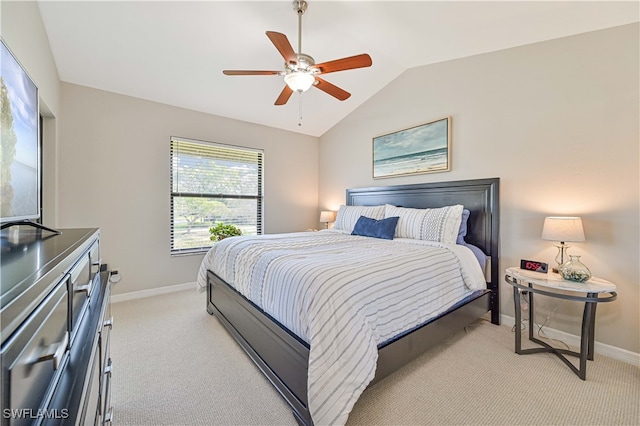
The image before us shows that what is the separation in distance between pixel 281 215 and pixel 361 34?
2.91 m

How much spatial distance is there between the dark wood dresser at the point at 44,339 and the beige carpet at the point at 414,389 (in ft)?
3.25

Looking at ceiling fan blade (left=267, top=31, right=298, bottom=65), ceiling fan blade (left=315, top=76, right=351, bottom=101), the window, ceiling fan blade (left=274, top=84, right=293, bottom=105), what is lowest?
the window

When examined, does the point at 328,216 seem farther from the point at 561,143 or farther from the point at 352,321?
the point at 352,321

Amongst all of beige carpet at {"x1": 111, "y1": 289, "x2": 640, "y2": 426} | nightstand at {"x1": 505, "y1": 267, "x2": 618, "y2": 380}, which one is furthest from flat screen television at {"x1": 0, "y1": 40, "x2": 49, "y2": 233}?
nightstand at {"x1": 505, "y1": 267, "x2": 618, "y2": 380}

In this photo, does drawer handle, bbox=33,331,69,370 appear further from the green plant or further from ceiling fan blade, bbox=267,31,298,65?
the green plant

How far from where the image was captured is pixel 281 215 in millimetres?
4605

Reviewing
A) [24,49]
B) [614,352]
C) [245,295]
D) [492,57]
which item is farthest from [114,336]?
[492,57]

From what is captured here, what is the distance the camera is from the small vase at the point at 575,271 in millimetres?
1914

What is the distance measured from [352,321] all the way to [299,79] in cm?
184

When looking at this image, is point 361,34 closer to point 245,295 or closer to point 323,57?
point 323,57

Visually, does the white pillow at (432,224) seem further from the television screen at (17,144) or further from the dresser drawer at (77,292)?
the television screen at (17,144)

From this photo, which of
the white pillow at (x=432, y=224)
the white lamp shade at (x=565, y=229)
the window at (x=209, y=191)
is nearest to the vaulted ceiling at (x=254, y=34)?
the window at (x=209, y=191)

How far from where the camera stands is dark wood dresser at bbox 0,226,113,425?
411mm

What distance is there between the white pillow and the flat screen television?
116 inches
